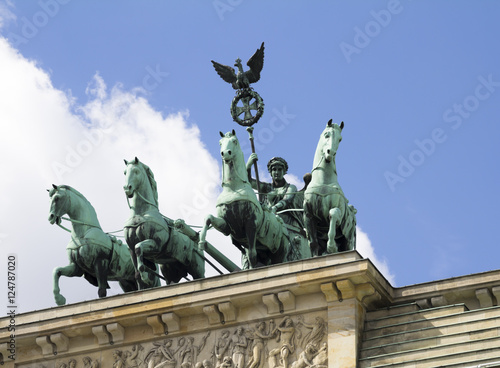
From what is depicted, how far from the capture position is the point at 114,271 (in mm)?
29156

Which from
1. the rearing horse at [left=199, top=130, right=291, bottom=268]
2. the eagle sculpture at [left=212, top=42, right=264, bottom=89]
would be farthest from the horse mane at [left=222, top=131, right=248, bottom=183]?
the eagle sculpture at [left=212, top=42, right=264, bottom=89]

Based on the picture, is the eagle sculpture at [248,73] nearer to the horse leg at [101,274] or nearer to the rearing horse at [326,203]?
the rearing horse at [326,203]

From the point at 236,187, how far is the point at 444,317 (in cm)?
502

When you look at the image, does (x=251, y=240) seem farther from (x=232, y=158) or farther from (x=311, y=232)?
(x=232, y=158)

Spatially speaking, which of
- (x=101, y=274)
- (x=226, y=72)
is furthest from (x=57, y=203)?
(x=226, y=72)

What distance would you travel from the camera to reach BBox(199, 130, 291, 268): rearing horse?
2764 centimetres

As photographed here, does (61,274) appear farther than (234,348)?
Yes

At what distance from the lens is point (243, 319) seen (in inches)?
1022

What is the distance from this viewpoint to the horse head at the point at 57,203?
28.9 m

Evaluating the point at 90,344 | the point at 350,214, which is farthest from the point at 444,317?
the point at 90,344

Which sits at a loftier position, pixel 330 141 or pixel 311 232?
pixel 330 141

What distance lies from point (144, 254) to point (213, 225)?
1.48 m

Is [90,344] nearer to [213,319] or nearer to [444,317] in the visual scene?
[213,319]

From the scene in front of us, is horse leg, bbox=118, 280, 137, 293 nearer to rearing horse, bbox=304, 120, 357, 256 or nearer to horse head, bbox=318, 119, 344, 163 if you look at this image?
rearing horse, bbox=304, 120, 357, 256
